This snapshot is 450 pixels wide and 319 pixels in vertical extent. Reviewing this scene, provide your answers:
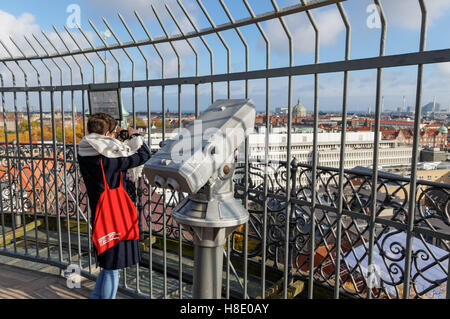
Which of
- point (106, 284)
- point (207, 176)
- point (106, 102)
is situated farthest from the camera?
point (106, 102)

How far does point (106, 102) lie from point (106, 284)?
1.85 m

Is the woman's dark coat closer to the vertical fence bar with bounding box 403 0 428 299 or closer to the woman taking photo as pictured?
the woman taking photo

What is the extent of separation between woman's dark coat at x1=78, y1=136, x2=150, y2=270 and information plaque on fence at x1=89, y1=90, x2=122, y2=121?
896 millimetres

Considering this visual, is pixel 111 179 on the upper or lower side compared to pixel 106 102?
lower

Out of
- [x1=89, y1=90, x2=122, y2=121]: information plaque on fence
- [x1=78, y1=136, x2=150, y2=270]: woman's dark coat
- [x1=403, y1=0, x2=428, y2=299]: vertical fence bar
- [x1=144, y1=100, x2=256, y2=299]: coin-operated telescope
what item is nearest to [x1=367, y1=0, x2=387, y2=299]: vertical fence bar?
[x1=403, y1=0, x2=428, y2=299]: vertical fence bar

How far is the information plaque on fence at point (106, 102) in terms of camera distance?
3.66m

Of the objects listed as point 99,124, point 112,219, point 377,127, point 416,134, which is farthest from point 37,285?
point 416,134

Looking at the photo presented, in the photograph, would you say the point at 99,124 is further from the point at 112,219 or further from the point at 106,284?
the point at 106,284

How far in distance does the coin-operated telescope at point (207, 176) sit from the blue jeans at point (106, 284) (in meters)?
1.23

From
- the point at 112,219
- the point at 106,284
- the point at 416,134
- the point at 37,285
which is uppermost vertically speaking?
the point at 416,134

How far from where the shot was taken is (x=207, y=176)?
1.86 meters

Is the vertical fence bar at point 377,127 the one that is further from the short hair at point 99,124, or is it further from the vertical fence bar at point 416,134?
the short hair at point 99,124

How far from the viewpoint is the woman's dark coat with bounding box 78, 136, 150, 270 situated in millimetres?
2832
